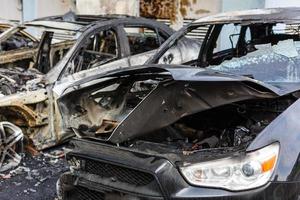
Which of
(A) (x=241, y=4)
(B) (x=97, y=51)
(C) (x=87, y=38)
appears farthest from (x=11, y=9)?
(C) (x=87, y=38)

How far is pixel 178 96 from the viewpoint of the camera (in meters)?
3.99

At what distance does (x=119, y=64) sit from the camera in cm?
698

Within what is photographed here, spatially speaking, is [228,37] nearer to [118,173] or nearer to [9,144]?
[9,144]

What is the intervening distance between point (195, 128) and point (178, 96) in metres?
0.34

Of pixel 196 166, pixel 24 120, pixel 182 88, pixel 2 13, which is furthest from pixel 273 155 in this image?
pixel 2 13

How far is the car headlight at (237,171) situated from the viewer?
3.12 m

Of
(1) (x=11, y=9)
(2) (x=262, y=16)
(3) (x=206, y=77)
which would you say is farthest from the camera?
(1) (x=11, y=9)

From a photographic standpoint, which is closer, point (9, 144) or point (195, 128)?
point (195, 128)

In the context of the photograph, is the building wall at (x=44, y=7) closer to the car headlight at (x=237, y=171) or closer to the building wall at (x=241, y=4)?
the building wall at (x=241, y=4)

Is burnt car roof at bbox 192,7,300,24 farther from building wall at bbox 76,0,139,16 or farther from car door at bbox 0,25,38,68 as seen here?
building wall at bbox 76,0,139,16

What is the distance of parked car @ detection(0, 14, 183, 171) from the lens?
19.7ft

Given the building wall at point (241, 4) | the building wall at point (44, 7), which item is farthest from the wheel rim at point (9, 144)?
the building wall at point (44, 7)

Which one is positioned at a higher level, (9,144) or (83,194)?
(83,194)

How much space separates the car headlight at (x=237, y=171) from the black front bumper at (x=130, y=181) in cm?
4
